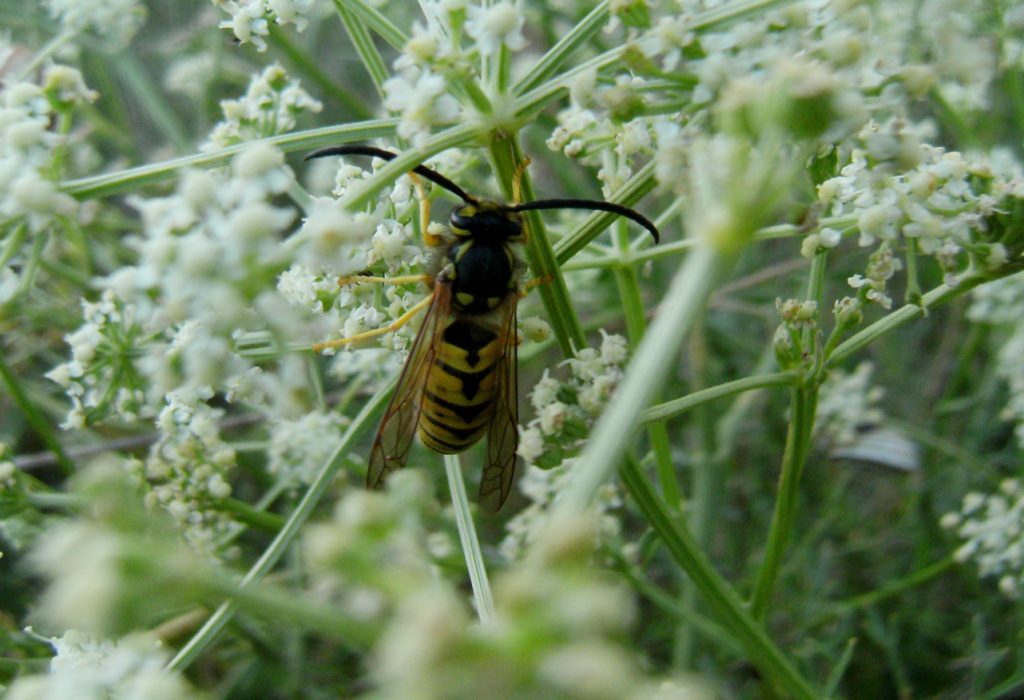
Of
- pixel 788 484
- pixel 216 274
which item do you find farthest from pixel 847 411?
pixel 216 274

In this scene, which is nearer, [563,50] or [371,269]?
[563,50]

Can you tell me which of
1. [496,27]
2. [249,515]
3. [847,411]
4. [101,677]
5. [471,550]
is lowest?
[101,677]

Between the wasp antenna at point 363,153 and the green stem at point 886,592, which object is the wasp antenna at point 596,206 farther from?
the green stem at point 886,592

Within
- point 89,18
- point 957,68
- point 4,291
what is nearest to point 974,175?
point 957,68

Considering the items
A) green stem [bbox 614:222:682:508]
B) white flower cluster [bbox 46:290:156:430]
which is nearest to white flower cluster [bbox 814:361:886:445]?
green stem [bbox 614:222:682:508]

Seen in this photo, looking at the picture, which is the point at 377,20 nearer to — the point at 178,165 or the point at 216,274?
the point at 178,165

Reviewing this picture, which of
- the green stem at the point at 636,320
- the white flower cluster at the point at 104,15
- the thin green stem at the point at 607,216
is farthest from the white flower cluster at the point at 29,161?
the white flower cluster at the point at 104,15
